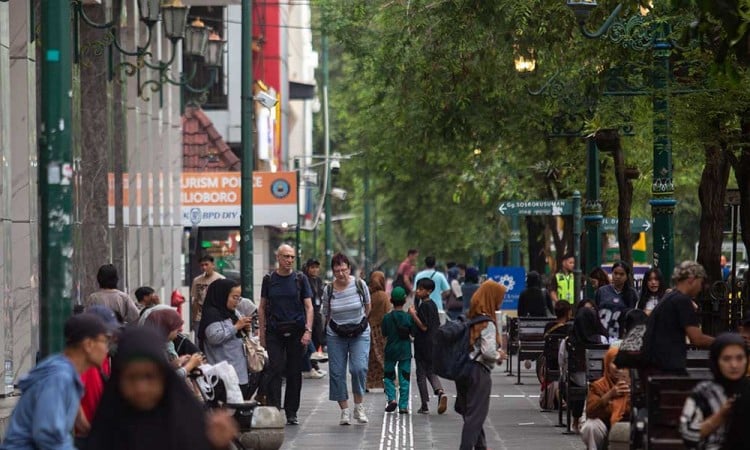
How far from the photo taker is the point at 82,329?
8.88 meters

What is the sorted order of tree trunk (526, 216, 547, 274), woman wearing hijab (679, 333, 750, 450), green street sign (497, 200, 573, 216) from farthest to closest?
tree trunk (526, 216, 547, 274) → green street sign (497, 200, 573, 216) → woman wearing hijab (679, 333, 750, 450)

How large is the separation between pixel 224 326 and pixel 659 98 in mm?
5809

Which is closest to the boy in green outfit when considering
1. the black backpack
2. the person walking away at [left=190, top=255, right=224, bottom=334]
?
the person walking away at [left=190, top=255, right=224, bottom=334]

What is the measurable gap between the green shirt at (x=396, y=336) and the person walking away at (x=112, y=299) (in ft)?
19.2

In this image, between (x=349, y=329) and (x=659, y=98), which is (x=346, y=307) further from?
(x=659, y=98)

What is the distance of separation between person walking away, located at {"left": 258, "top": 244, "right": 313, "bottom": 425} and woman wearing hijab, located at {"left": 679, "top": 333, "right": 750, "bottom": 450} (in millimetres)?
9647

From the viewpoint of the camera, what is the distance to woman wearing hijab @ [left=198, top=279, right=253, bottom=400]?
1614 centimetres

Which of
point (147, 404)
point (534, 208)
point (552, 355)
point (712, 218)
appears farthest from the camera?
point (534, 208)

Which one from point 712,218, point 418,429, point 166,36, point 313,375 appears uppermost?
point 166,36

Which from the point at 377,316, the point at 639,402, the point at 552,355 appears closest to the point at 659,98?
the point at 552,355

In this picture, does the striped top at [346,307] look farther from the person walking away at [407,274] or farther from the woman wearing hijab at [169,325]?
the person walking away at [407,274]

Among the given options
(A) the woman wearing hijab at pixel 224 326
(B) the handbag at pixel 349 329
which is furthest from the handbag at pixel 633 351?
(B) the handbag at pixel 349 329

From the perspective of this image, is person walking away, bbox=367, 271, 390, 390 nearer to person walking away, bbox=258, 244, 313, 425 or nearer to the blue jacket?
person walking away, bbox=258, 244, 313, 425

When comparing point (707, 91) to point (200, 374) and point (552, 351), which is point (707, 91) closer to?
point (552, 351)
